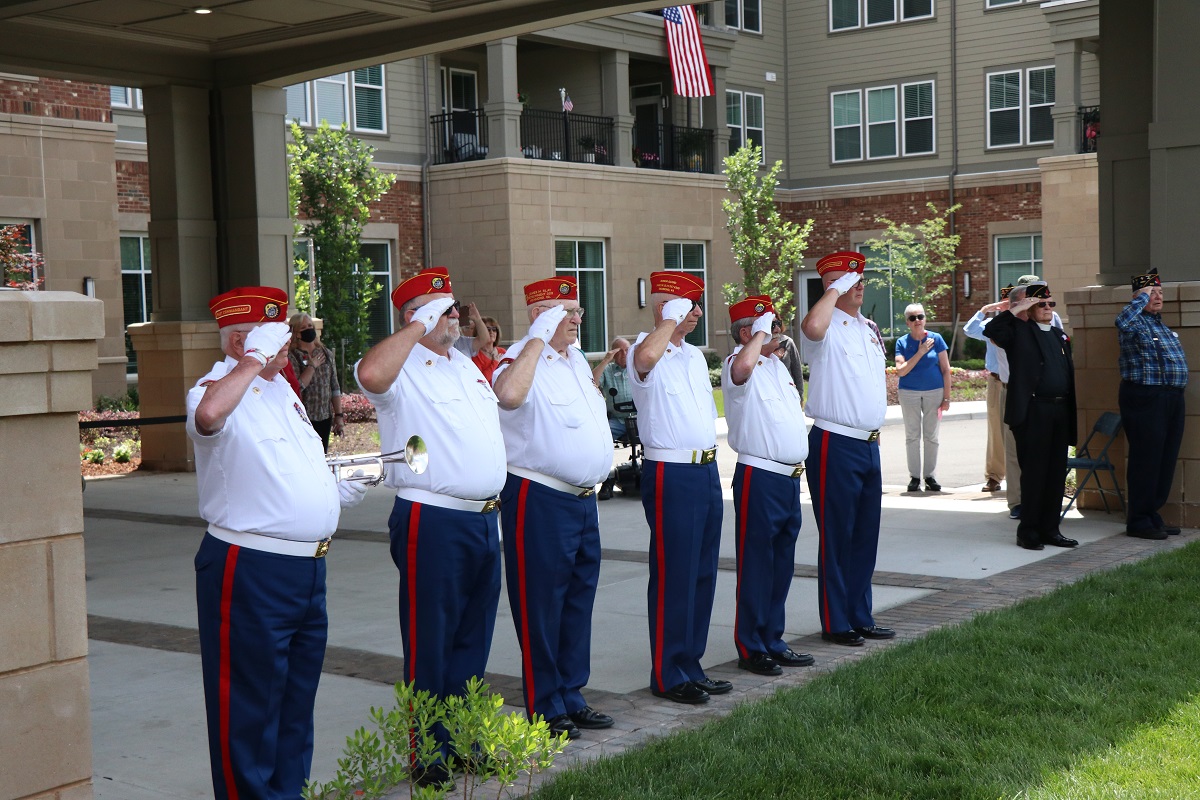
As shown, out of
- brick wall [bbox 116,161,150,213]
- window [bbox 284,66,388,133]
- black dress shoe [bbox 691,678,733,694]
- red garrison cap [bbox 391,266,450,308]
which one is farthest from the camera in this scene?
window [bbox 284,66,388,133]

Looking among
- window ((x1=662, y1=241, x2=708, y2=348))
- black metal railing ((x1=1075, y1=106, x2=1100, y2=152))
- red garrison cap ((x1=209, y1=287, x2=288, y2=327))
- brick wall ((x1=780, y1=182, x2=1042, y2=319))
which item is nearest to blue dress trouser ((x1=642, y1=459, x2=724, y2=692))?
red garrison cap ((x1=209, y1=287, x2=288, y2=327))

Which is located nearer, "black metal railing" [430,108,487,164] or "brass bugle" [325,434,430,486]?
"brass bugle" [325,434,430,486]

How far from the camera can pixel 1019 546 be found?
1059 cm

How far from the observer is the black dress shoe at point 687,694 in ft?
21.3

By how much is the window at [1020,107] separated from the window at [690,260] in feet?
26.8

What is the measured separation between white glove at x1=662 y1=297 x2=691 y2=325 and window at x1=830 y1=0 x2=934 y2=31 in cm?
2925

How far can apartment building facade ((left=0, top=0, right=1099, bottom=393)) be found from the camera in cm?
2644

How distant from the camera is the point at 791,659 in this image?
7199 mm

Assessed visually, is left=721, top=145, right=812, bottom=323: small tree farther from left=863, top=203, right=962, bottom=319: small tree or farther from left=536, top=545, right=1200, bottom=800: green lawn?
left=536, top=545, right=1200, bottom=800: green lawn

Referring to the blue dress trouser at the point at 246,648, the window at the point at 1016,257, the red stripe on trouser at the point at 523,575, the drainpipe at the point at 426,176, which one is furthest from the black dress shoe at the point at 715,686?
the window at the point at 1016,257

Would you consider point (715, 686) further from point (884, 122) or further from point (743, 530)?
point (884, 122)

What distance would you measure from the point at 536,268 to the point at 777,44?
40.6 feet

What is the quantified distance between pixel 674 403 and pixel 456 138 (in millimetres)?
22453

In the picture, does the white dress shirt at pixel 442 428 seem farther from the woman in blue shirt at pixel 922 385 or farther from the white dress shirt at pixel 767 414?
the woman in blue shirt at pixel 922 385
